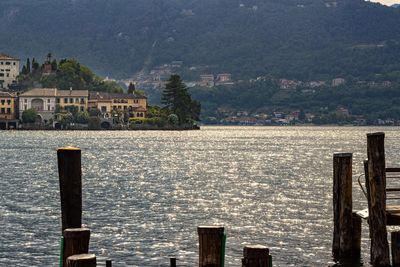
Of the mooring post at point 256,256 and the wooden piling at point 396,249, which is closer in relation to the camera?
the mooring post at point 256,256

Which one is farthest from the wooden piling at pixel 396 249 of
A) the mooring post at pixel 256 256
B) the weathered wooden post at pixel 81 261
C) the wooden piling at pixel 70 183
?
the weathered wooden post at pixel 81 261

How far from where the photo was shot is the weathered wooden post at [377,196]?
25.4 metres

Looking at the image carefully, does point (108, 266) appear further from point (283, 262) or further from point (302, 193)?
point (302, 193)

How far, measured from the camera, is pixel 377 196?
2594 centimetres

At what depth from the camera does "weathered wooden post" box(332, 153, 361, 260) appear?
1145 inches

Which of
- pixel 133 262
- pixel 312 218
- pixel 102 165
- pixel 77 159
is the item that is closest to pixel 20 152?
pixel 102 165

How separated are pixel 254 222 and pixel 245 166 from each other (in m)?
A: 54.8

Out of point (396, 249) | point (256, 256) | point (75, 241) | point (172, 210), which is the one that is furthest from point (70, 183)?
point (172, 210)

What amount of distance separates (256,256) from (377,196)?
10.1 metres

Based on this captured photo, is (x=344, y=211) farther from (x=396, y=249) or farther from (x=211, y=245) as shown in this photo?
(x=211, y=245)

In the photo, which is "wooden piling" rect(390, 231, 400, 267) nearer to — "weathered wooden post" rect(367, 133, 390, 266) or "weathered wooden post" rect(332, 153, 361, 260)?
"weathered wooden post" rect(367, 133, 390, 266)

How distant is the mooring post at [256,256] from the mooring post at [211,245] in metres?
1.30

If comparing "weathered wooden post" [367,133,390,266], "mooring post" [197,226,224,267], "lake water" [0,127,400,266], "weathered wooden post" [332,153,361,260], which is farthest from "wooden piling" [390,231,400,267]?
"mooring post" [197,226,224,267]

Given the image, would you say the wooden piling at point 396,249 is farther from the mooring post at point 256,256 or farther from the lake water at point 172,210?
the mooring post at point 256,256
